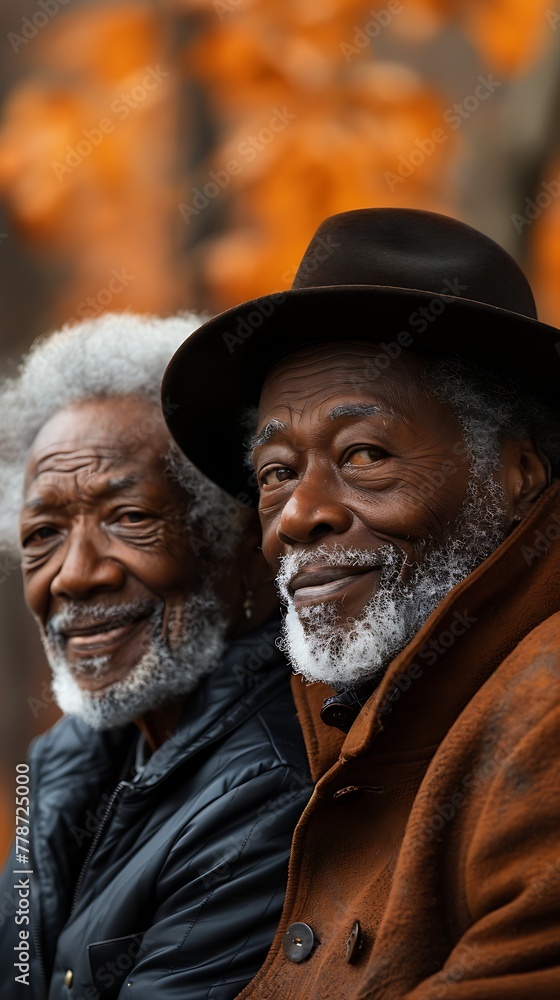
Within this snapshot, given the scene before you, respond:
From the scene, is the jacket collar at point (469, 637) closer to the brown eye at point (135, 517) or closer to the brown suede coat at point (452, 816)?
the brown suede coat at point (452, 816)

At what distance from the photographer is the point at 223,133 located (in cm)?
519

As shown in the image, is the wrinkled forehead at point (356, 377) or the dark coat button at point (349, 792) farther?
the wrinkled forehead at point (356, 377)

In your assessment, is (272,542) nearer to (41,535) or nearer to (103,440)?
(103,440)

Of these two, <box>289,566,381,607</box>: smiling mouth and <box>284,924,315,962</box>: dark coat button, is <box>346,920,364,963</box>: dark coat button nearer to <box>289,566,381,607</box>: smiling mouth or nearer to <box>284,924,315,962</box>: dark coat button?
<box>284,924,315,962</box>: dark coat button

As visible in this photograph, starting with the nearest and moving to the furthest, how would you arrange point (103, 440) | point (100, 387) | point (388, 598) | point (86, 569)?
point (388, 598), point (86, 569), point (103, 440), point (100, 387)

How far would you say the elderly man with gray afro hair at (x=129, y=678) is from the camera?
2.75 metres

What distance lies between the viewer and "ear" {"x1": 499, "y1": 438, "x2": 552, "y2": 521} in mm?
2615

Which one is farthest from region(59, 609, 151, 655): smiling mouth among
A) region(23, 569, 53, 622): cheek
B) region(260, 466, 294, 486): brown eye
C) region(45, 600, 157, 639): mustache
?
region(260, 466, 294, 486): brown eye

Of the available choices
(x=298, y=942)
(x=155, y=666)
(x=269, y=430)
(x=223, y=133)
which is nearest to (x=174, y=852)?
(x=298, y=942)

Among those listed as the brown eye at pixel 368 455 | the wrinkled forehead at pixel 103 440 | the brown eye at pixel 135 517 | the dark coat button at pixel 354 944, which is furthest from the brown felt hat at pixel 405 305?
the dark coat button at pixel 354 944

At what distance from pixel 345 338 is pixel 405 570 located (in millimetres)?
623

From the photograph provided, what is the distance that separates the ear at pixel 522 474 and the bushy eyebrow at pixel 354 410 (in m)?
0.36

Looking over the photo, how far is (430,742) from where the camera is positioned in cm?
235

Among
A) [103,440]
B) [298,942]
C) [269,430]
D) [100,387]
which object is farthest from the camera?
[100,387]
